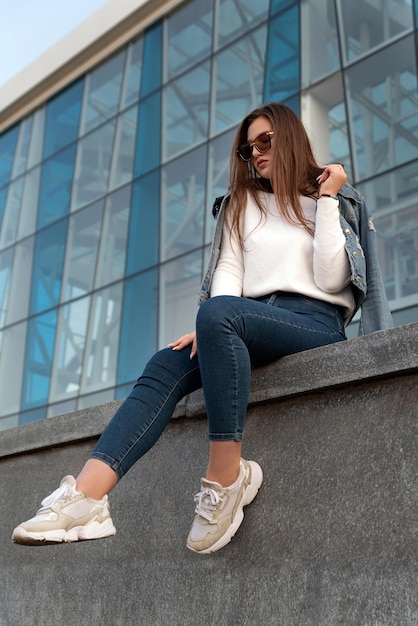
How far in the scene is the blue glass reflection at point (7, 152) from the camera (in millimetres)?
16016

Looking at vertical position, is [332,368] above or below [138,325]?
below

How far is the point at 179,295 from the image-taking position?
1112cm

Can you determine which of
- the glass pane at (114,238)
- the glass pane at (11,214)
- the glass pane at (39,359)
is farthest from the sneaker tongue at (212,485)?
the glass pane at (11,214)

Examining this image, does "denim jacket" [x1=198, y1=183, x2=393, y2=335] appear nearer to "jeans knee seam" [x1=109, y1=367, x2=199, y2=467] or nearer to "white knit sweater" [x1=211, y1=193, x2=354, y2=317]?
"white knit sweater" [x1=211, y1=193, x2=354, y2=317]

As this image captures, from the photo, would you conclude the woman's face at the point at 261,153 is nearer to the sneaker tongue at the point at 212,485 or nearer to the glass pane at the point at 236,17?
the sneaker tongue at the point at 212,485

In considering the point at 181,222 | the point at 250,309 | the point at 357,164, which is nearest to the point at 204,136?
the point at 181,222

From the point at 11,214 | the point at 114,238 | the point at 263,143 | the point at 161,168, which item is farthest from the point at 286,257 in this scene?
the point at 11,214

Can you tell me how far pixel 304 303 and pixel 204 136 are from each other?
953 centimetres

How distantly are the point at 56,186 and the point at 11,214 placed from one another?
5.38 feet

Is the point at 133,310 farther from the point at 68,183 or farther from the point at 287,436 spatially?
the point at 287,436

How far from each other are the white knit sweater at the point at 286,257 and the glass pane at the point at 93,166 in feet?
34.7

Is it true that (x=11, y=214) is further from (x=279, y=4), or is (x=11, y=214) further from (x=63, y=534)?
(x=63, y=534)

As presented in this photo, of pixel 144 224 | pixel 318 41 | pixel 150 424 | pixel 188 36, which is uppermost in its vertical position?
pixel 188 36

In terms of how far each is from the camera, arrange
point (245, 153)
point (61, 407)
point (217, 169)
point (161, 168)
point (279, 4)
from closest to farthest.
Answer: point (245, 153)
point (279, 4)
point (217, 169)
point (161, 168)
point (61, 407)
